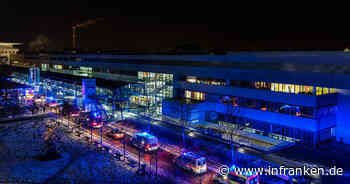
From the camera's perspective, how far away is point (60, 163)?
18234 mm

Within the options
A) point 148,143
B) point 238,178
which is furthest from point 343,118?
point 148,143

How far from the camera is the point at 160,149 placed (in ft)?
69.2

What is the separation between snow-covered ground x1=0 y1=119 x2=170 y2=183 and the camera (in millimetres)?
15844

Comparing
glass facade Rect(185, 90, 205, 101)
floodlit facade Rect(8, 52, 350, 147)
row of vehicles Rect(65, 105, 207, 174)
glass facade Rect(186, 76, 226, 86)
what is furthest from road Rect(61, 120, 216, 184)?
glass facade Rect(186, 76, 226, 86)

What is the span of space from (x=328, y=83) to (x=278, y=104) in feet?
12.9

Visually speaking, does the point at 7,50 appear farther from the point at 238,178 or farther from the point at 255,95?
the point at 238,178

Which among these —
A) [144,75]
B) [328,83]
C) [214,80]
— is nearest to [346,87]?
[328,83]

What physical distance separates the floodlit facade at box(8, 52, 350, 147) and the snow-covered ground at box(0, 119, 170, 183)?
367 inches

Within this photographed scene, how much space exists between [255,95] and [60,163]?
1495 centimetres

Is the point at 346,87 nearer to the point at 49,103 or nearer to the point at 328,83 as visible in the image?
the point at 328,83

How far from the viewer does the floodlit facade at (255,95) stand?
68.2 ft

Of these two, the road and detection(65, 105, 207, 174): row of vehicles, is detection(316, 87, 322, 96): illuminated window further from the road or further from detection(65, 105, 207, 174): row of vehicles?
detection(65, 105, 207, 174): row of vehicles

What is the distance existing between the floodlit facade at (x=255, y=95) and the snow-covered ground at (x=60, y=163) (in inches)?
367

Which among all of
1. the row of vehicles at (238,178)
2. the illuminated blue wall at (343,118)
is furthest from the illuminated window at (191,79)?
the row of vehicles at (238,178)
